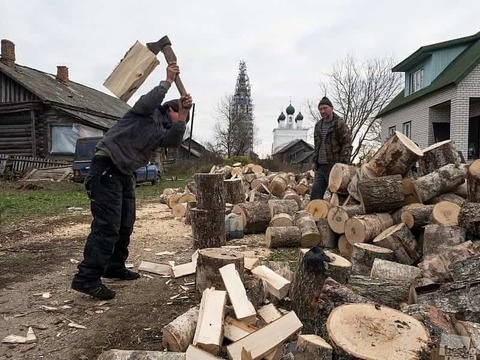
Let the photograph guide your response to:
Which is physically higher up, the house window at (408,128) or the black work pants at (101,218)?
the house window at (408,128)

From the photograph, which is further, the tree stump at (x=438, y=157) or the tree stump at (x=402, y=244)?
the tree stump at (x=438, y=157)

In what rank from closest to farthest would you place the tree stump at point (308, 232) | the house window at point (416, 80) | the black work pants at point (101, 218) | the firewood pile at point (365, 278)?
the firewood pile at point (365, 278) → the black work pants at point (101, 218) → the tree stump at point (308, 232) → the house window at point (416, 80)

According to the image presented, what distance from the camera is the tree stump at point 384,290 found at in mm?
3123

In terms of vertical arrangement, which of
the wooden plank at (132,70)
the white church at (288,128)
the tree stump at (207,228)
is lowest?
the tree stump at (207,228)

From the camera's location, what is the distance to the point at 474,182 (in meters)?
A: 4.84

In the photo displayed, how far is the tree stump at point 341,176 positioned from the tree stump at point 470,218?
1985 millimetres

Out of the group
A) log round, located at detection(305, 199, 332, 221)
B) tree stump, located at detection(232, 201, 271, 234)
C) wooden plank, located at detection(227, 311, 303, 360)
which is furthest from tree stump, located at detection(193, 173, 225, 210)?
wooden plank, located at detection(227, 311, 303, 360)

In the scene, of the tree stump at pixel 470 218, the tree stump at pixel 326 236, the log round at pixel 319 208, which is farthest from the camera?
the log round at pixel 319 208

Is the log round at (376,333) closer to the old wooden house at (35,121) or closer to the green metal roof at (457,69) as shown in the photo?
the green metal roof at (457,69)

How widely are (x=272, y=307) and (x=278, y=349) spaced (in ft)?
1.95

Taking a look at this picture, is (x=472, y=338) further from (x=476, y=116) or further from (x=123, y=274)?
(x=476, y=116)

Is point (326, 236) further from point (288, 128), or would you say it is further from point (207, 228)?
point (288, 128)

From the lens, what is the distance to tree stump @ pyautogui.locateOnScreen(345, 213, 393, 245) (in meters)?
5.23

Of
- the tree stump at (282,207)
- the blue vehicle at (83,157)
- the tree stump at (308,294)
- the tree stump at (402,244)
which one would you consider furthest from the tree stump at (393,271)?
the blue vehicle at (83,157)
